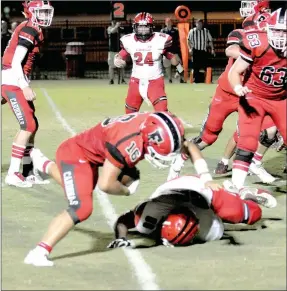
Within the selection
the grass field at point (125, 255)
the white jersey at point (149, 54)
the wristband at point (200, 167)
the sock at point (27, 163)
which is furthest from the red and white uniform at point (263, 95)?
the white jersey at point (149, 54)

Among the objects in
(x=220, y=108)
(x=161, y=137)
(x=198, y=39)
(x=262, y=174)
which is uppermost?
(x=161, y=137)

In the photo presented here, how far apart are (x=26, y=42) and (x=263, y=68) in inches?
98.6

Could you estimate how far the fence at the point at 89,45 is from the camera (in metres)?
30.3

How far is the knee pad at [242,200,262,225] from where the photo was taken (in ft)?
21.6

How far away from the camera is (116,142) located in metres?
5.80

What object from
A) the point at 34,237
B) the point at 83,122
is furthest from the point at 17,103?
the point at 83,122

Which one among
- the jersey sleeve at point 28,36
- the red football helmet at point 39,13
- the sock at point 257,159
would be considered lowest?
the sock at point 257,159

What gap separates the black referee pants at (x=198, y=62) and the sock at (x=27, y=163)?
13830mm

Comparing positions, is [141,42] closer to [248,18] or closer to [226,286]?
[248,18]

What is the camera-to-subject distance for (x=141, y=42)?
11.2 metres

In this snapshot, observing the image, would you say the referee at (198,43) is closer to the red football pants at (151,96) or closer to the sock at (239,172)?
the red football pants at (151,96)

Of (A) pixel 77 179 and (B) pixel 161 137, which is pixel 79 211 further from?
(B) pixel 161 137

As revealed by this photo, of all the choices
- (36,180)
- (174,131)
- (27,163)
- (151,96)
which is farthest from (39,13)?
(174,131)

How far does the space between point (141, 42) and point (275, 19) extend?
4.27 metres
